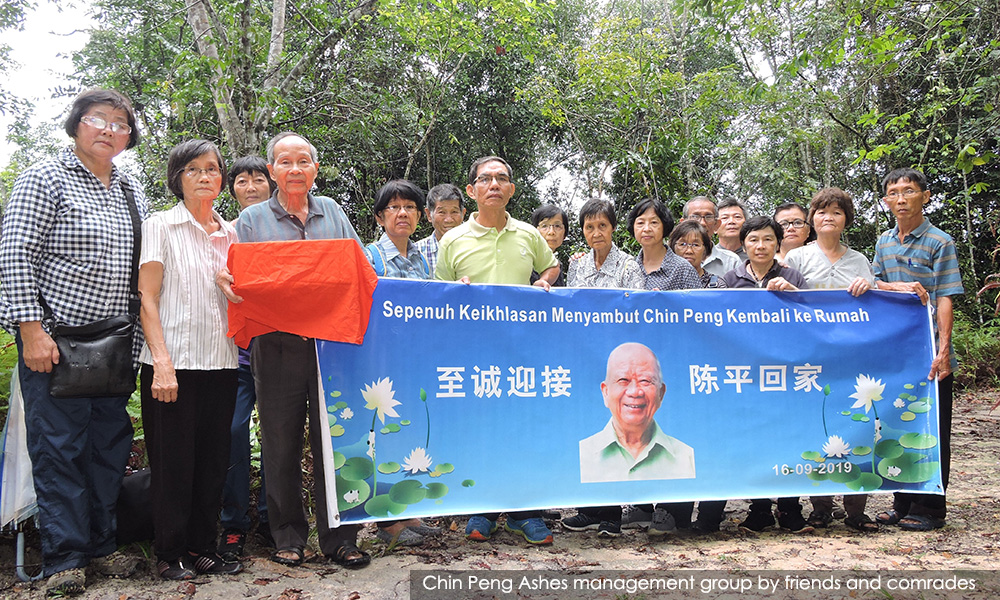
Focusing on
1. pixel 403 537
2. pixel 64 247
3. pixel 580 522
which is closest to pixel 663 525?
pixel 580 522

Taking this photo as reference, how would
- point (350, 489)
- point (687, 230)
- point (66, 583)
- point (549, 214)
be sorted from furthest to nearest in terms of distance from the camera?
point (549, 214), point (687, 230), point (350, 489), point (66, 583)

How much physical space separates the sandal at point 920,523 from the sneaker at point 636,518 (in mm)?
1336

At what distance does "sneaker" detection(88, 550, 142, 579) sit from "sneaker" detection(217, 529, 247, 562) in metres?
0.36

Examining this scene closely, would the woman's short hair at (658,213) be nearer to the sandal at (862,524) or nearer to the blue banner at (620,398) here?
the blue banner at (620,398)

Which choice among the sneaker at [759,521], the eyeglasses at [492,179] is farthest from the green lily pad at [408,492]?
the sneaker at [759,521]

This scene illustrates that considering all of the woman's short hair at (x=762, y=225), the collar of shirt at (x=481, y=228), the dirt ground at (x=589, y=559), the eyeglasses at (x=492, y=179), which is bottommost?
the dirt ground at (x=589, y=559)

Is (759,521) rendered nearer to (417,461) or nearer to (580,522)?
(580,522)

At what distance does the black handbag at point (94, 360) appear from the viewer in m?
2.61

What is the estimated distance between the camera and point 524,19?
1098cm

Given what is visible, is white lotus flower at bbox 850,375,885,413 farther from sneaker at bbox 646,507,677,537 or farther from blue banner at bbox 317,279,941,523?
sneaker at bbox 646,507,677,537

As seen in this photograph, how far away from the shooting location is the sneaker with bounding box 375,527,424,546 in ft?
10.6

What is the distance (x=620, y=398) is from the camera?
11.0 feet

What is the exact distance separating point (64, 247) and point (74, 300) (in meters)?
0.22

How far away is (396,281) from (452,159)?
11026 millimetres
